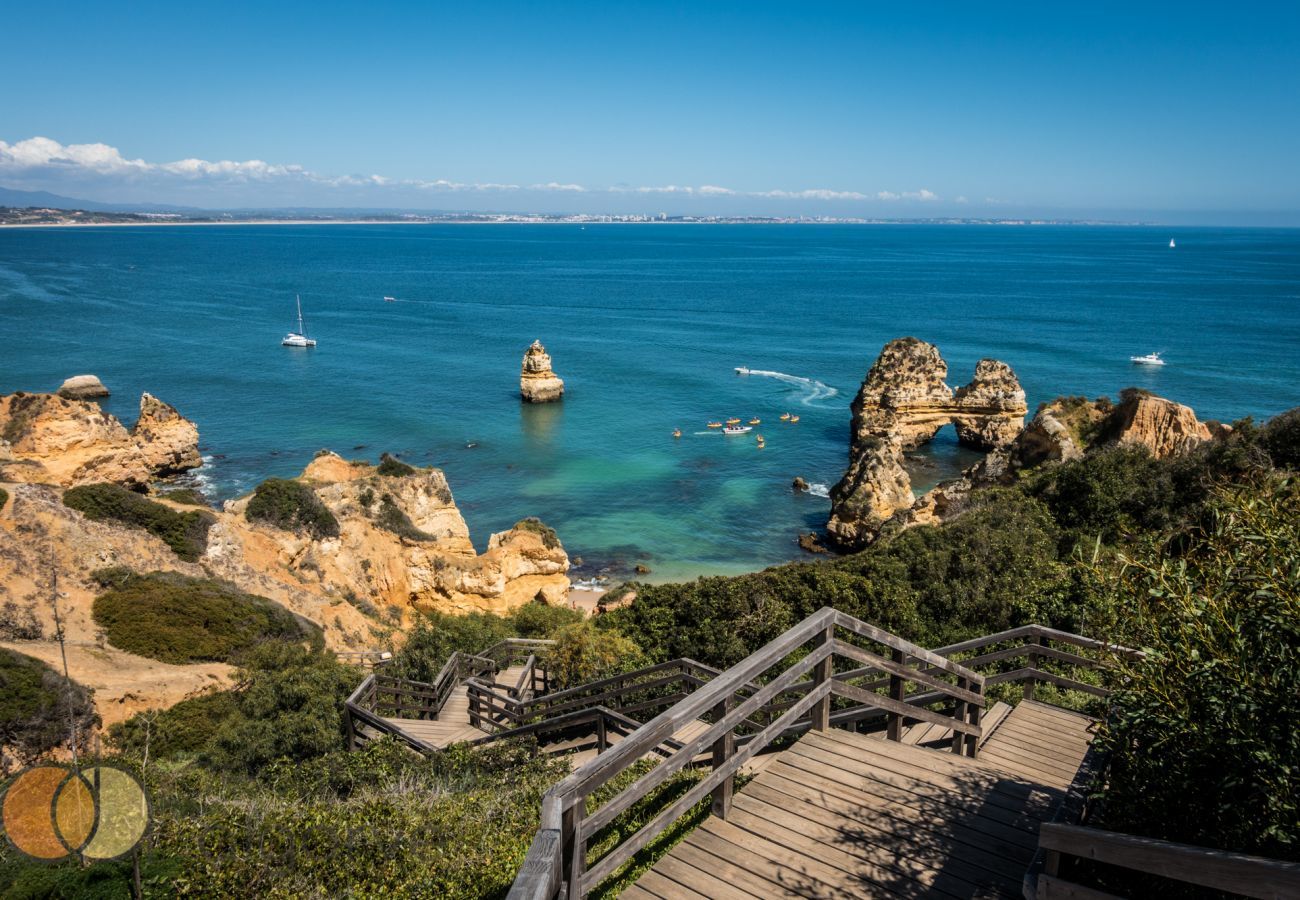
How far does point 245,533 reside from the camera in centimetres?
2603

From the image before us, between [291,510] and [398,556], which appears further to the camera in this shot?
[398,556]

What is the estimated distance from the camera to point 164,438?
4566 cm

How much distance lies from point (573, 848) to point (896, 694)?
383 cm

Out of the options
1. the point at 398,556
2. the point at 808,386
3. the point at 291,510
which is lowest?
the point at 398,556

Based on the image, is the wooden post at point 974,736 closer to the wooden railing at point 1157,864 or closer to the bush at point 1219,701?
the bush at point 1219,701

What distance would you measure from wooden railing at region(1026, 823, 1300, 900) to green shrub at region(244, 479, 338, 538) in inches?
1067

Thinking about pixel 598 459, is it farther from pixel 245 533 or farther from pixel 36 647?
pixel 36 647

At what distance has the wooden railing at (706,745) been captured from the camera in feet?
12.2

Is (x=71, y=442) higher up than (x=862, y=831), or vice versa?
(x=862, y=831)

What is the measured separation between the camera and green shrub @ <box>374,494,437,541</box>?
30.0 metres

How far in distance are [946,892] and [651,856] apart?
5.98 ft

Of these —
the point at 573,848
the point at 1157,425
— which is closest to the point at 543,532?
the point at 1157,425

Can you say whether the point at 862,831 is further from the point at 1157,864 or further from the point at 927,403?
the point at 927,403

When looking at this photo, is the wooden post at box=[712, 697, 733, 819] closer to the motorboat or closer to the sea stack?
the sea stack
